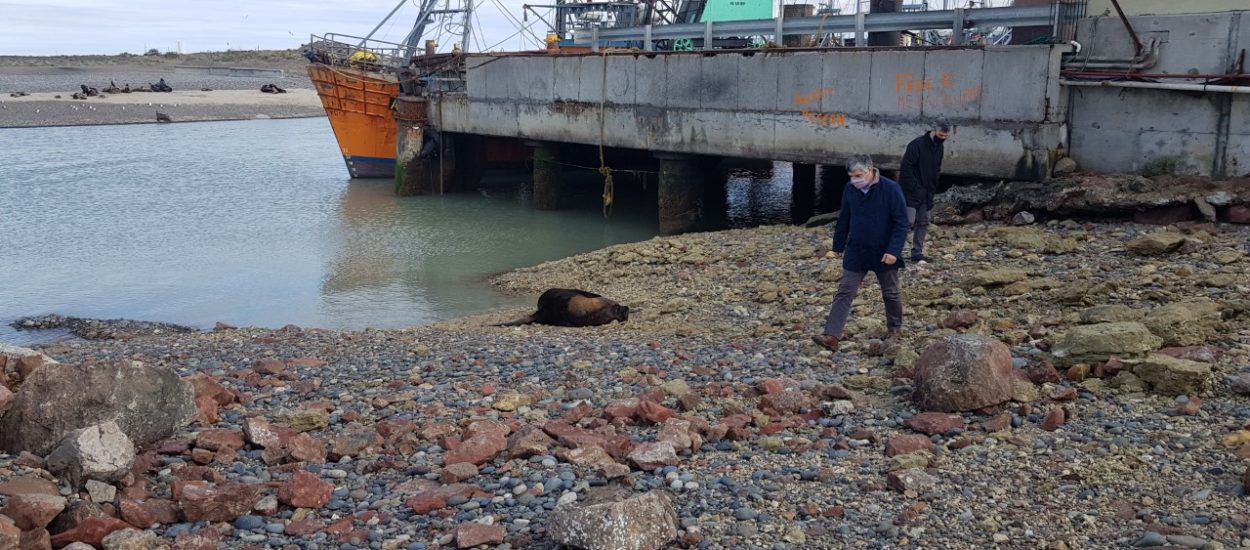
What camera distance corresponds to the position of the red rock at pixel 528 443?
18.6ft

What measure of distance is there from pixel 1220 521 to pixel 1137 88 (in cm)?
1022

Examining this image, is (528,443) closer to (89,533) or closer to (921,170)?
(89,533)

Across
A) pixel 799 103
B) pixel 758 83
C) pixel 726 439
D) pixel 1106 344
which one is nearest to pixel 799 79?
pixel 799 103

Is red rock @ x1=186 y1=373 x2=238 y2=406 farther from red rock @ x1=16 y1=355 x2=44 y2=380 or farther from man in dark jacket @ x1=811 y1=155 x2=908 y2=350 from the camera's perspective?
man in dark jacket @ x1=811 y1=155 x2=908 y2=350

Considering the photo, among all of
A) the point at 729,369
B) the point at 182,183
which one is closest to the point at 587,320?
the point at 729,369

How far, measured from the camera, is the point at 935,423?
5.95 metres

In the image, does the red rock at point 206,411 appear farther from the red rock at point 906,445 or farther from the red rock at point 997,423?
the red rock at point 997,423

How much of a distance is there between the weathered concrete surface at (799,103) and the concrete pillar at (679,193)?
443 mm

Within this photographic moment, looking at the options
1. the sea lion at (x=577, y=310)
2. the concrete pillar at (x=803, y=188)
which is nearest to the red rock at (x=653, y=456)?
the sea lion at (x=577, y=310)

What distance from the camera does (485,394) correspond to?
7.16 meters

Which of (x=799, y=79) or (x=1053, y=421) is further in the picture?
(x=799, y=79)

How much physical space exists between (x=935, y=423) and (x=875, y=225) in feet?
7.13

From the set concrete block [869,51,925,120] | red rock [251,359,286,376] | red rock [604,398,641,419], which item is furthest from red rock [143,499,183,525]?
concrete block [869,51,925,120]

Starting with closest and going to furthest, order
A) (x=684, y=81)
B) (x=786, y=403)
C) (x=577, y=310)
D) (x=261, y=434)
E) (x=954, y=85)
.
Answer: (x=261, y=434) → (x=786, y=403) → (x=577, y=310) → (x=954, y=85) → (x=684, y=81)
